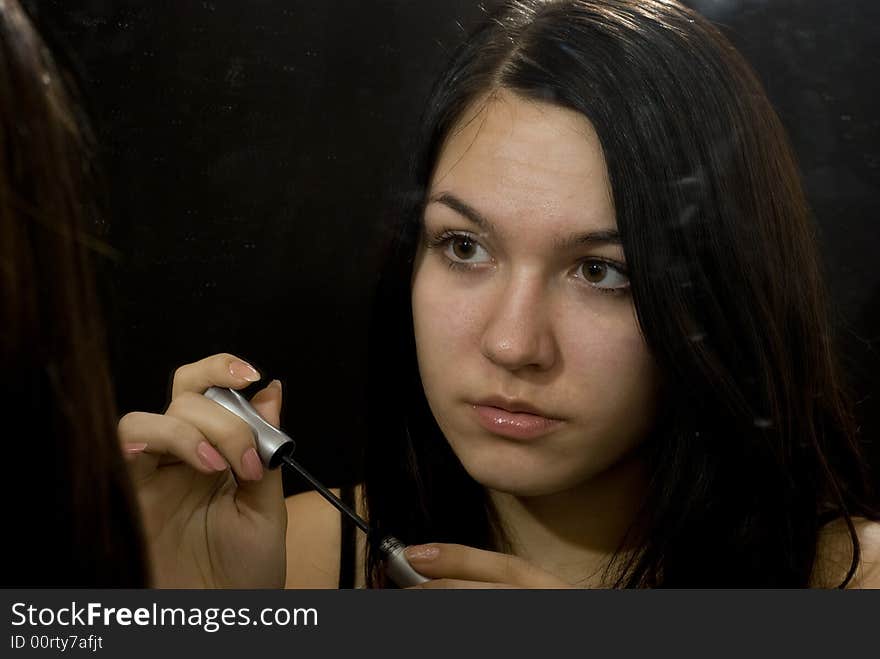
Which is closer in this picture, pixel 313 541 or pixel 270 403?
pixel 270 403

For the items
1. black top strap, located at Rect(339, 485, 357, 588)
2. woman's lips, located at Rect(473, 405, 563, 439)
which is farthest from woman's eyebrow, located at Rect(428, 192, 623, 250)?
black top strap, located at Rect(339, 485, 357, 588)

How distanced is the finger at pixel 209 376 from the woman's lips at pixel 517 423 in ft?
0.46

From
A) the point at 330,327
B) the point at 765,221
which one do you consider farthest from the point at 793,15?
the point at 330,327

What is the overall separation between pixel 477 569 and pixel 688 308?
0.65ft

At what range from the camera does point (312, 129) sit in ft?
2.00

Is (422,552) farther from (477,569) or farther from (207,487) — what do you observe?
(207,487)

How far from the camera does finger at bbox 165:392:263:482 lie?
577 mm

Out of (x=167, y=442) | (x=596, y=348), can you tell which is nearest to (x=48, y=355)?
(x=167, y=442)

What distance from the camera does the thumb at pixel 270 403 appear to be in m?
0.60

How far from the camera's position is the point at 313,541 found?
2.40 ft

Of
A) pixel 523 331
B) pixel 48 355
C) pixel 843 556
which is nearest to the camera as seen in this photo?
pixel 48 355

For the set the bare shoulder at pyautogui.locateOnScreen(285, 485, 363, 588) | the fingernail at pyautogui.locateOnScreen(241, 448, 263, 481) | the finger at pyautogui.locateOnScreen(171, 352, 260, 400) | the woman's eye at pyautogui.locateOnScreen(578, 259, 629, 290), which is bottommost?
the bare shoulder at pyautogui.locateOnScreen(285, 485, 363, 588)

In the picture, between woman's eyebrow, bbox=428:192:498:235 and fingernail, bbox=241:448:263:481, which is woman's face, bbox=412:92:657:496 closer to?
woman's eyebrow, bbox=428:192:498:235
